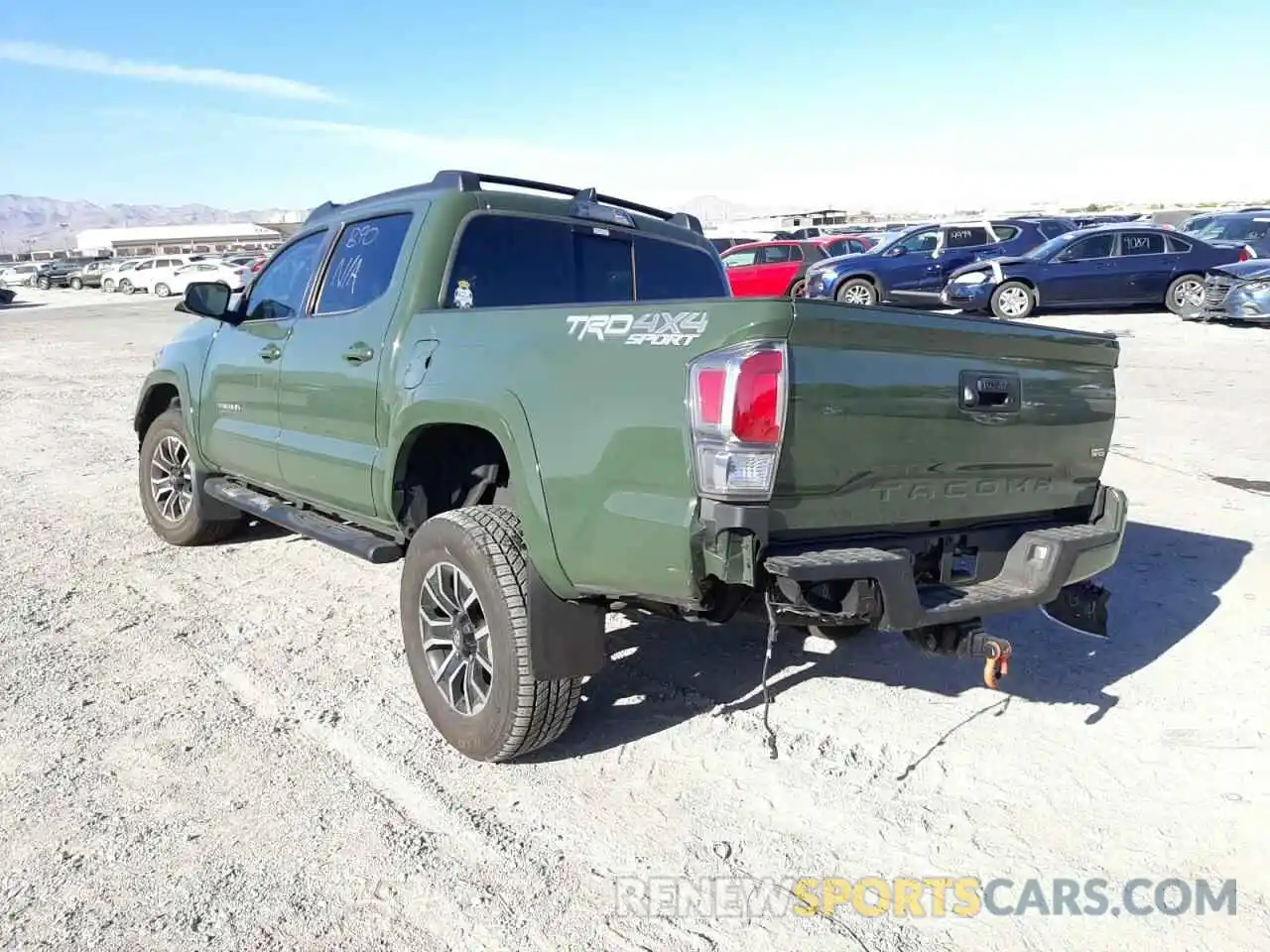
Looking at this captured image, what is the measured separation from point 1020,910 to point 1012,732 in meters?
1.05

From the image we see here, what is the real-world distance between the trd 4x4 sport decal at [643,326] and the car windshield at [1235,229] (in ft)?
68.7

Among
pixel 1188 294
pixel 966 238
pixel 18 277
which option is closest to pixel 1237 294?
pixel 1188 294

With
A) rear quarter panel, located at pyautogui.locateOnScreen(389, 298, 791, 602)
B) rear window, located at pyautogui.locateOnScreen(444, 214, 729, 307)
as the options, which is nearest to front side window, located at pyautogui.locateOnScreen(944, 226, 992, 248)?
rear window, located at pyautogui.locateOnScreen(444, 214, 729, 307)

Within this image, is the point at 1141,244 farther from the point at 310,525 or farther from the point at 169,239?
the point at 169,239

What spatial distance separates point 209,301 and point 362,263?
4.29ft

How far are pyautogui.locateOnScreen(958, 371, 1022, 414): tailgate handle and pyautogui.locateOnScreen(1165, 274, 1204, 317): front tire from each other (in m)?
15.7

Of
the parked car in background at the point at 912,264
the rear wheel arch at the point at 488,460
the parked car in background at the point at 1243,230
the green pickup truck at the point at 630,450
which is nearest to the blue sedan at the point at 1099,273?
the parked car in background at the point at 912,264

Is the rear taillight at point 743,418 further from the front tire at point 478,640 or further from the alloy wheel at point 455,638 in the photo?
the alloy wheel at point 455,638

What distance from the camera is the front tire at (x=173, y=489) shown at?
591 cm

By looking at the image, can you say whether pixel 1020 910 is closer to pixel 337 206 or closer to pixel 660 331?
pixel 660 331

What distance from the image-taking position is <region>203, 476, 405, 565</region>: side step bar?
4098 mm

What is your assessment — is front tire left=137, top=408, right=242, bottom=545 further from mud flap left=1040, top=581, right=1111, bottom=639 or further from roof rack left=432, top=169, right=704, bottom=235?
mud flap left=1040, top=581, right=1111, bottom=639

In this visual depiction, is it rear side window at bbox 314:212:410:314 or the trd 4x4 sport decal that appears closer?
the trd 4x4 sport decal

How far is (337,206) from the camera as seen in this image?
196 inches
